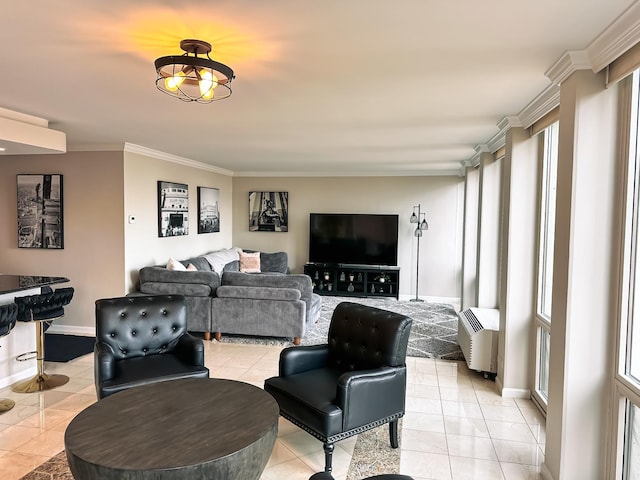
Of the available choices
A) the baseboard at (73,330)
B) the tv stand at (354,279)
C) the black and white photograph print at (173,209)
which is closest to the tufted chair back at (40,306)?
the baseboard at (73,330)

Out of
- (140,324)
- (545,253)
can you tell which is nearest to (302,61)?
(140,324)

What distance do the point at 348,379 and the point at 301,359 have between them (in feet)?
2.04

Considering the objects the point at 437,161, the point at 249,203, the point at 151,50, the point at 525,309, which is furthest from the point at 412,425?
the point at 249,203

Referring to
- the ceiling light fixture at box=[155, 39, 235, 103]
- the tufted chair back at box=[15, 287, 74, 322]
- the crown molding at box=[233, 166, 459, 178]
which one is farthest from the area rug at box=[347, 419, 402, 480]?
the crown molding at box=[233, 166, 459, 178]

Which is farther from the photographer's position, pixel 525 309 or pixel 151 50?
pixel 525 309

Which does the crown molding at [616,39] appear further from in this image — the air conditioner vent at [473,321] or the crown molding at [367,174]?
the crown molding at [367,174]

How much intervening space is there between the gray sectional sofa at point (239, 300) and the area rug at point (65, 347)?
89 cm

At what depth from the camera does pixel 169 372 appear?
10.4ft

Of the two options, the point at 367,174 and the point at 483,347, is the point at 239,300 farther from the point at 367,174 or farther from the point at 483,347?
the point at 367,174

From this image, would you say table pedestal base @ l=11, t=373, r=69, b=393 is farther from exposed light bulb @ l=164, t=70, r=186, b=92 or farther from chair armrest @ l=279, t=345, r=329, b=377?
exposed light bulb @ l=164, t=70, r=186, b=92

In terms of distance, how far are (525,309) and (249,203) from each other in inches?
257

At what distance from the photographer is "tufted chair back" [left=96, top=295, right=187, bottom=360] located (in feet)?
11.3

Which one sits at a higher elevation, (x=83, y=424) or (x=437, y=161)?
(x=437, y=161)

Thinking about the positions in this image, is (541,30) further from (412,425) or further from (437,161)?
(437,161)
